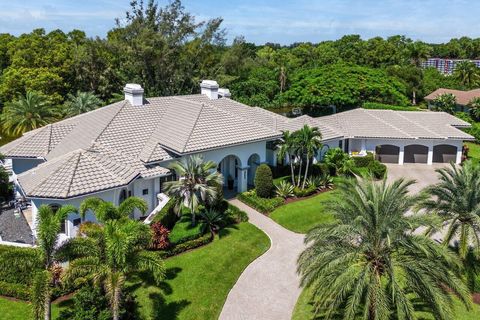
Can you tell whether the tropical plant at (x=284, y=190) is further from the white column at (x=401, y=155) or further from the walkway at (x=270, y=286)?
the white column at (x=401, y=155)

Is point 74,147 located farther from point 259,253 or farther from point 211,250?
point 259,253

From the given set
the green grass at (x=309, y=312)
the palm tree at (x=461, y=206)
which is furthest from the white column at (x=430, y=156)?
the green grass at (x=309, y=312)

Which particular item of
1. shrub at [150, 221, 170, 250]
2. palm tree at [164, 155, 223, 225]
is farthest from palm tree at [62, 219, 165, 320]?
palm tree at [164, 155, 223, 225]

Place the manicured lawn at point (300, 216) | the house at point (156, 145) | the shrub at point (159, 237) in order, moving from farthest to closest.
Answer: the manicured lawn at point (300, 216)
the house at point (156, 145)
the shrub at point (159, 237)

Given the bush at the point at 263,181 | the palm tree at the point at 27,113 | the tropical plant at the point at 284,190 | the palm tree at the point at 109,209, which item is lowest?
the tropical plant at the point at 284,190

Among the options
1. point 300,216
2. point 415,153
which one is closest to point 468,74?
point 415,153

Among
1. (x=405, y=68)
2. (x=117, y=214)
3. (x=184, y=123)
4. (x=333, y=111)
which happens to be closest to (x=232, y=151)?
(x=184, y=123)

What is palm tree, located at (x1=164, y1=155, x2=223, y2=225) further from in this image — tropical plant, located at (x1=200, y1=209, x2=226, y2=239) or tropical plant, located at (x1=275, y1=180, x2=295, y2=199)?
tropical plant, located at (x1=275, y1=180, x2=295, y2=199)
